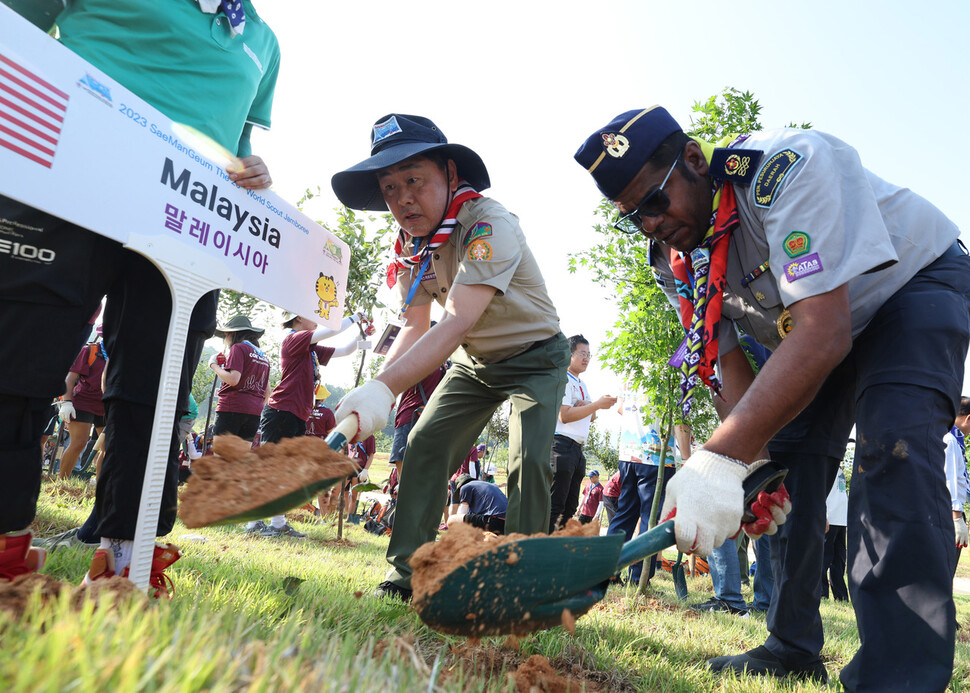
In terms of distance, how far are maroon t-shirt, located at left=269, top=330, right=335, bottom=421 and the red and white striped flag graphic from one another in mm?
4818

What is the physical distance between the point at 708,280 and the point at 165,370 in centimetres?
196

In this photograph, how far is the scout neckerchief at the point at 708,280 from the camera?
2262 mm

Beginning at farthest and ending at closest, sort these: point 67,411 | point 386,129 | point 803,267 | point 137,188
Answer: point 67,411, point 386,129, point 137,188, point 803,267

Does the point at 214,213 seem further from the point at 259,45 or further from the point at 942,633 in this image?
the point at 942,633

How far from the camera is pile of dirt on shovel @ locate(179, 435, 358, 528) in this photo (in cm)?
159

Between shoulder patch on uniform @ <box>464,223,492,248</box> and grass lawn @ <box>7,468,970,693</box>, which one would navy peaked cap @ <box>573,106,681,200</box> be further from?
grass lawn @ <box>7,468,970,693</box>

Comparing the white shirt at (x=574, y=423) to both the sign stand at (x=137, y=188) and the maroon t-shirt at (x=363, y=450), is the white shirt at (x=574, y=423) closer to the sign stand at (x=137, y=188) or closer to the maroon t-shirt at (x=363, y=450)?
the maroon t-shirt at (x=363, y=450)

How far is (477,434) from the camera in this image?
138 inches

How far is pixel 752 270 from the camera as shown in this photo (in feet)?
7.74

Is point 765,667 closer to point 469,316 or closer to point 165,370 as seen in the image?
point 469,316

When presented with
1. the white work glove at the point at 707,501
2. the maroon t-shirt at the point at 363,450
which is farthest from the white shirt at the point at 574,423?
the white work glove at the point at 707,501

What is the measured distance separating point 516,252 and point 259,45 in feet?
4.81

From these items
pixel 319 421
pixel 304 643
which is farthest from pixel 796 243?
pixel 319 421

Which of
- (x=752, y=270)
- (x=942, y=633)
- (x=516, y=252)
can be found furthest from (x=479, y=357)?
(x=942, y=633)
